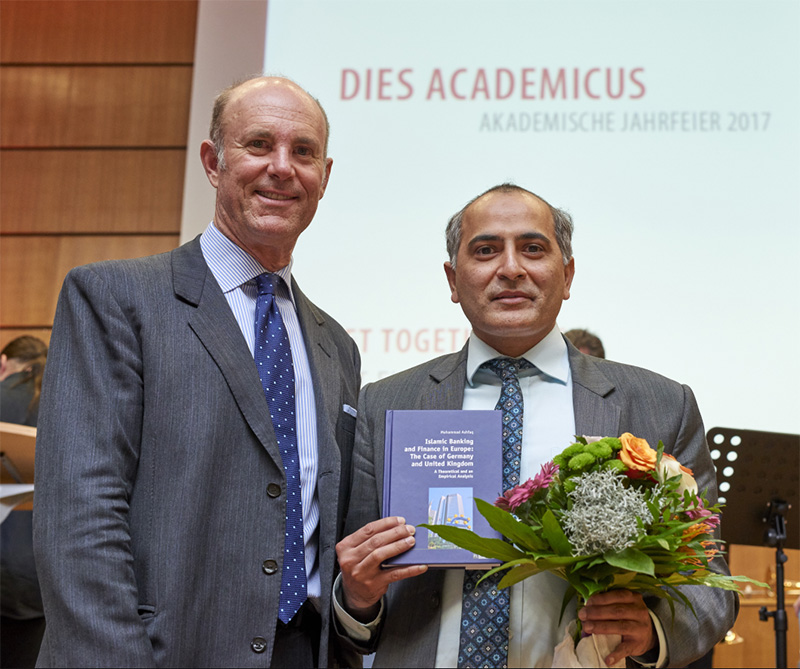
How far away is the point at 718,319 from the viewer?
3.92m

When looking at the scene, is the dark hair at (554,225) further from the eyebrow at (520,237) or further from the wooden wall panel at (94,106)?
the wooden wall panel at (94,106)

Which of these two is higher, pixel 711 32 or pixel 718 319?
pixel 711 32

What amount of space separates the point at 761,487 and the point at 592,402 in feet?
6.53

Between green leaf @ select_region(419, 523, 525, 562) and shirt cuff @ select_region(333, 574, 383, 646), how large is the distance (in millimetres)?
364

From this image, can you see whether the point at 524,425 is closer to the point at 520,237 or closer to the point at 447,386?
the point at 447,386

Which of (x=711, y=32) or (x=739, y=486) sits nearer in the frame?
(x=739, y=486)

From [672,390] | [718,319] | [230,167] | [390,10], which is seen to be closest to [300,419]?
[230,167]

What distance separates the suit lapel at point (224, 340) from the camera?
1.86m

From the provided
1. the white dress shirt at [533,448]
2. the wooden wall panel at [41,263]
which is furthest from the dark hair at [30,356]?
the white dress shirt at [533,448]

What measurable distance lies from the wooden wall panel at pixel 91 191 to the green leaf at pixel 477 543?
438 centimetres

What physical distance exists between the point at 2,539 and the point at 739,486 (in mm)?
3263

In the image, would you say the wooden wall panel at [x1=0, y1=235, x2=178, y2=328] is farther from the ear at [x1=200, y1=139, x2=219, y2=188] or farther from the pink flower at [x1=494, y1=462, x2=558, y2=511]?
the pink flower at [x1=494, y1=462, x2=558, y2=511]

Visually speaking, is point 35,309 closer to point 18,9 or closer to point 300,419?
point 18,9

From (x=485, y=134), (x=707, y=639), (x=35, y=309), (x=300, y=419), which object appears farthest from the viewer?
(x=35, y=309)
